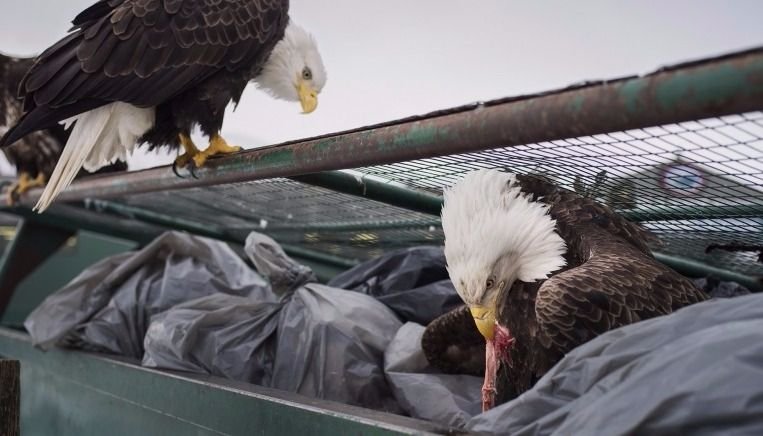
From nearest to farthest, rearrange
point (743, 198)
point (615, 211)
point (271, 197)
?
point (743, 198), point (615, 211), point (271, 197)

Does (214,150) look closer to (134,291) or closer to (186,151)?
(186,151)

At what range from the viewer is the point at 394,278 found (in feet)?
8.48

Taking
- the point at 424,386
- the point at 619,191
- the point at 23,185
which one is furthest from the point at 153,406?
the point at 23,185

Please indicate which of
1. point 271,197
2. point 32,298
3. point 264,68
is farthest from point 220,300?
point 32,298

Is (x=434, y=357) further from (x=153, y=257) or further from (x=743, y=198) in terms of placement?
(x=153, y=257)

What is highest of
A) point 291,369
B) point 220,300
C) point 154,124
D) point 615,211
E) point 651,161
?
point 154,124

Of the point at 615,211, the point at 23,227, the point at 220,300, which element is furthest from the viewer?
the point at 23,227

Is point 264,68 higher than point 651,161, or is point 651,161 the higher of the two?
point 264,68

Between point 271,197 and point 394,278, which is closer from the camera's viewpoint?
point 394,278

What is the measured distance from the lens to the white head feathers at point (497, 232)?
5.86ft

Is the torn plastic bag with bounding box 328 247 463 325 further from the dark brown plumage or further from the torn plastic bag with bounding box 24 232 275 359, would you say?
the dark brown plumage

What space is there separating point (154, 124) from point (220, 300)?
63cm

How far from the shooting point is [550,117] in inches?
44.4

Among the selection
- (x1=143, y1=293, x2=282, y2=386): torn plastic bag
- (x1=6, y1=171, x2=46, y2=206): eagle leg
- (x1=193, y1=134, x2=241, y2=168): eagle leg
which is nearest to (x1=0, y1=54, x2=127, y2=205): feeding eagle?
(x1=6, y1=171, x2=46, y2=206): eagle leg
